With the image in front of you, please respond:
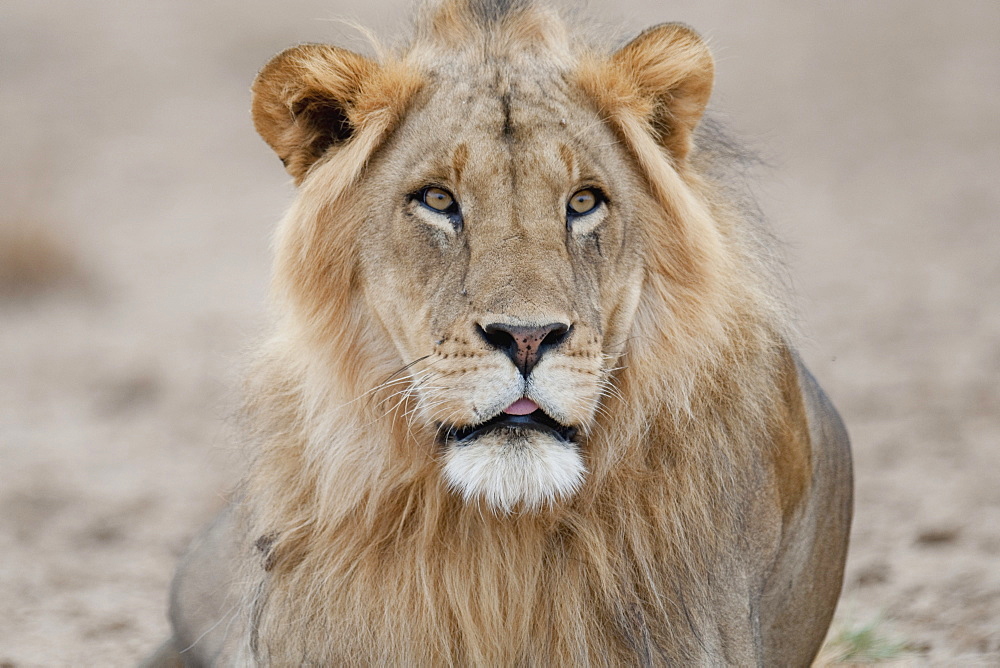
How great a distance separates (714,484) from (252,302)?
7.14 metres

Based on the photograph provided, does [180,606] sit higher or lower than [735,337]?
lower

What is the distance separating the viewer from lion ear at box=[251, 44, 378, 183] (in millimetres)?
2969

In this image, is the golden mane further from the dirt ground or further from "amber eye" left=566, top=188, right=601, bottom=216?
the dirt ground

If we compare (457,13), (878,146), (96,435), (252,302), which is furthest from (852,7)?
(457,13)

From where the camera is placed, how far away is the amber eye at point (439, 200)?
289 cm

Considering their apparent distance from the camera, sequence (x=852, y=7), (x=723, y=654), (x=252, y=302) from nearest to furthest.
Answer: (x=723, y=654) → (x=252, y=302) → (x=852, y=7)

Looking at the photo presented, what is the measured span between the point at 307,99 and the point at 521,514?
1.13 meters

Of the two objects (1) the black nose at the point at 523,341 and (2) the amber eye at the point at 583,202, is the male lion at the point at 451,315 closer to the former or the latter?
(2) the amber eye at the point at 583,202

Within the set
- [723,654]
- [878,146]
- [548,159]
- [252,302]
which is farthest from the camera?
[878,146]

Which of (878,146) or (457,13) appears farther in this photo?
(878,146)

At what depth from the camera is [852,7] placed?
1919 centimetres

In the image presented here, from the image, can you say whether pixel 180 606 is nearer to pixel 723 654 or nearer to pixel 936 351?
pixel 723 654

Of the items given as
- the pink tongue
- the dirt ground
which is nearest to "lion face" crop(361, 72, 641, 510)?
the pink tongue

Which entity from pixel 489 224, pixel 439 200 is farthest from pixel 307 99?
pixel 489 224
